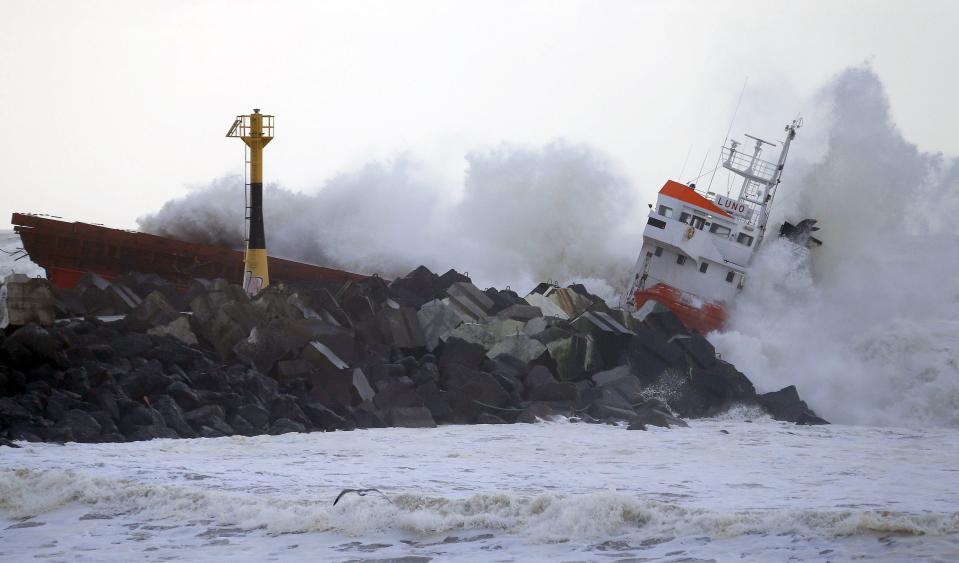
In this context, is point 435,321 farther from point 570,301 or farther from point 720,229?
point 720,229

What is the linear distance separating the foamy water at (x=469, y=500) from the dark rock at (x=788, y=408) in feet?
9.88

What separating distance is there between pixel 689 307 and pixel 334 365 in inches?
429

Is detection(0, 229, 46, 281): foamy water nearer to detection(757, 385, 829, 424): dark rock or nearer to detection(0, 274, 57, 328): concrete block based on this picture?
detection(0, 274, 57, 328): concrete block

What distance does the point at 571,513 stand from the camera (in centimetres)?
847

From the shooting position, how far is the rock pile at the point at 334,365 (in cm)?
1265

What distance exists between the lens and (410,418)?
1404 cm

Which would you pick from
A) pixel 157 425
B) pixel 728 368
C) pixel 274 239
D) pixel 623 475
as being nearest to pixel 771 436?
pixel 728 368

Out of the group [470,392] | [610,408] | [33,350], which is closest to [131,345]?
[33,350]

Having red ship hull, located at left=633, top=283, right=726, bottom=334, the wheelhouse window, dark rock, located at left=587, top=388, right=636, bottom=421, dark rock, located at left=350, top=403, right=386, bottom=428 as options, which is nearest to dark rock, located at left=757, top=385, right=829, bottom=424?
dark rock, located at left=587, top=388, right=636, bottom=421

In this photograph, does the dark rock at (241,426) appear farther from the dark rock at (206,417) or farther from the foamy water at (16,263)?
the foamy water at (16,263)

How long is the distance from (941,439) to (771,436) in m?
2.82

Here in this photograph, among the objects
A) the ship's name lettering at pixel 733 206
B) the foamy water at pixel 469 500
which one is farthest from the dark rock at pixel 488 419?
the ship's name lettering at pixel 733 206

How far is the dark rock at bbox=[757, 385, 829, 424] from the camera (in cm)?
1697

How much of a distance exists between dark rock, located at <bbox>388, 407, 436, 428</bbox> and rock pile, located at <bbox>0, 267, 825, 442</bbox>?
0.01 metres
